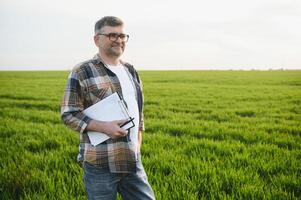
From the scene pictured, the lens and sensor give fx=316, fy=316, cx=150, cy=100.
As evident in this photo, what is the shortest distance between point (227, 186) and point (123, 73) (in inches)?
77.5

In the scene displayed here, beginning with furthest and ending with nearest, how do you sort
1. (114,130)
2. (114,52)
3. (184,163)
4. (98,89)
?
(184,163) → (114,52) → (98,89) → (114,130)

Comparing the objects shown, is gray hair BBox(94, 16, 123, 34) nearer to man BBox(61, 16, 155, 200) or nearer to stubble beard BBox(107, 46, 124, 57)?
man BBox(61, 16, 155, 200)

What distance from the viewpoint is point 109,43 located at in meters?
2.34

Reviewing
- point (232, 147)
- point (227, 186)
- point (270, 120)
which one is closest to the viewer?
point (227, 186)

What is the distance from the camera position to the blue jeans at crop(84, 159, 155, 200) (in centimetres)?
225

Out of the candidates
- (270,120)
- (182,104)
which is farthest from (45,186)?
(182,104)

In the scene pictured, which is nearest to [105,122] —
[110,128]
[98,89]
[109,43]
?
[110,128]

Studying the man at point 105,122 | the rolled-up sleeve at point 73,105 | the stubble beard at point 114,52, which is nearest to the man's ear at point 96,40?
the man at point 105,122

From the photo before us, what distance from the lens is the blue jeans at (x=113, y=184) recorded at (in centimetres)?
225

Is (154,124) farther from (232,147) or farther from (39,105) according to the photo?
(39,105)

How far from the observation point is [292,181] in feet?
12.1

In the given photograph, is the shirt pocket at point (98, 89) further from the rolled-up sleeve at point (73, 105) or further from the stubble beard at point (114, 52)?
the stubble beard at point (114, 52)

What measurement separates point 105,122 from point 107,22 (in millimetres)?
740

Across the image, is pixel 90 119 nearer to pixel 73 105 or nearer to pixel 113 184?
pixel 73 105
